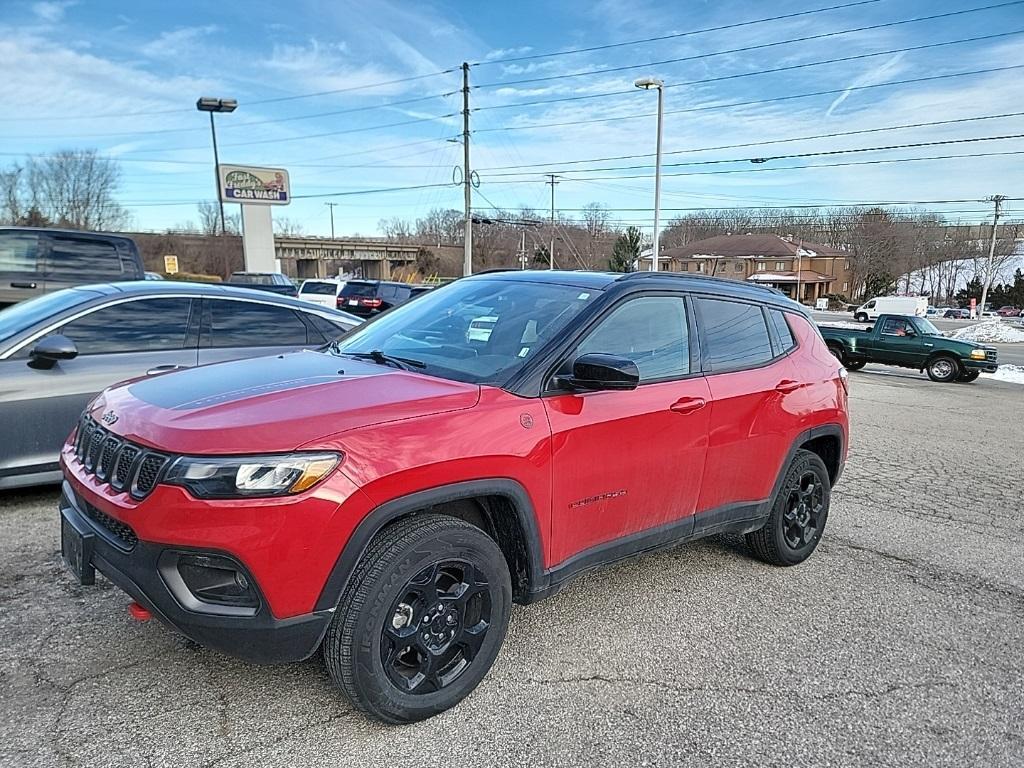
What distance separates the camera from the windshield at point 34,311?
4.45m

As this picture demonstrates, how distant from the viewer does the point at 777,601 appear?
12.1ft

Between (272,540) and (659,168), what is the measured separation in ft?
82.8

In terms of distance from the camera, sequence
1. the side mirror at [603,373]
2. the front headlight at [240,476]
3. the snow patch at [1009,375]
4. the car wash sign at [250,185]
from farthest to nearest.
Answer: the car wash sign at [250,185] < the snow patch at [1009,375] < the side mirror at [603,373] < the front headlight at [240,476]

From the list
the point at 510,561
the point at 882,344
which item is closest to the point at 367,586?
the point at 510,561

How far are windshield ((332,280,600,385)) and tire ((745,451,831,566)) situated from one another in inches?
73.6

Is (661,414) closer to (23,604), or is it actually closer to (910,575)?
(910,575)

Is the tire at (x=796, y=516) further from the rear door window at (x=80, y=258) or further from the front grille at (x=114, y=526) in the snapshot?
the rear door window at (x=80, y=258)

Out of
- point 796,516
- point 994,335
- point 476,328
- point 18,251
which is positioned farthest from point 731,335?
point 994,335

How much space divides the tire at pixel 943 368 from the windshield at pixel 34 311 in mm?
18983

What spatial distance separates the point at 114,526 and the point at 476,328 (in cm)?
172

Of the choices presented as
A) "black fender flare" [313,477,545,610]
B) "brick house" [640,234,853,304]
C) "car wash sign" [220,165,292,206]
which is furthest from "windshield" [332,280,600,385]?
"brick house" [640,234,853,304]

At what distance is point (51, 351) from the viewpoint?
165 inches

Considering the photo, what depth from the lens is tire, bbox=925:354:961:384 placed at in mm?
17250

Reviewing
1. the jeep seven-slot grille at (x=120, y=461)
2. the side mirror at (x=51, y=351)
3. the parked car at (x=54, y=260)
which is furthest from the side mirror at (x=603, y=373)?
the parked car at (x=54, y=260)
